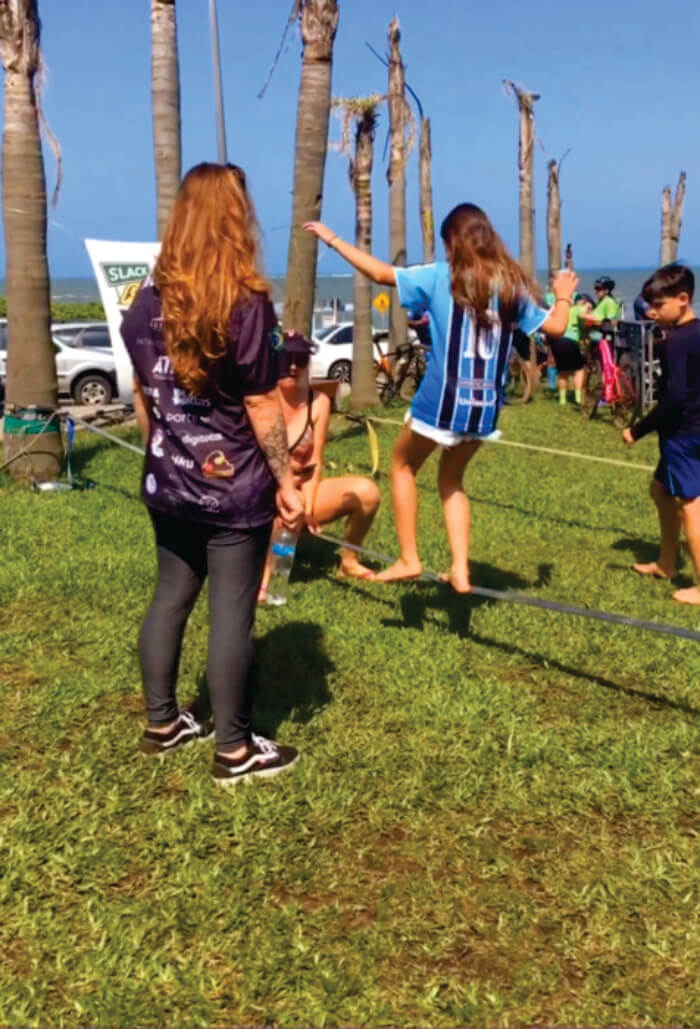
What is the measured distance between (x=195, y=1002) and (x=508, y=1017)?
80 centimetres

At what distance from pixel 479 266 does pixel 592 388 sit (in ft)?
44.7

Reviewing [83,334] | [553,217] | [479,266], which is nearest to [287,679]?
[479,266]

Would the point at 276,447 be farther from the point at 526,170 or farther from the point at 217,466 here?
the point at 526,170

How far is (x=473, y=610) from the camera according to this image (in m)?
5.75

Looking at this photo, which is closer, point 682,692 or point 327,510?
point 682,692

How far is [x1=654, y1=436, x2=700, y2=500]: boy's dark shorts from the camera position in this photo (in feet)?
19.6

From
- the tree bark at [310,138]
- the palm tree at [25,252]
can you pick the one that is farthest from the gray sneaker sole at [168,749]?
the tree bark at [310,138]

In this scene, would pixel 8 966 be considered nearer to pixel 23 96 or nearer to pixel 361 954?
pixel 361 954

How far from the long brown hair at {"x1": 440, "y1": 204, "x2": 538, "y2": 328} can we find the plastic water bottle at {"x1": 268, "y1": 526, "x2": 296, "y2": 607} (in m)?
1.73

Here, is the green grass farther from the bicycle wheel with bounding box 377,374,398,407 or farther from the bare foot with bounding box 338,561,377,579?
the bicycle wheel with bounding box 377,374,398,407

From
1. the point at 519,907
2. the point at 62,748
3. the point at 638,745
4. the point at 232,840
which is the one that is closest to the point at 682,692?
the point at 638,745

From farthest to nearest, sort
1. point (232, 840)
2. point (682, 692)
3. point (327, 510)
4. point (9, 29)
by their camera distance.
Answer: point (9, 29) → point (327, 510) → point (682, 692) → point (232, 840)

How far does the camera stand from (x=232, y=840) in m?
3.32

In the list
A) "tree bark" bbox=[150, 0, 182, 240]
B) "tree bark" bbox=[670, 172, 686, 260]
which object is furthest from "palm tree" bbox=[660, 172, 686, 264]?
"tree bark" bbox=[150, 0, 182, 240]
